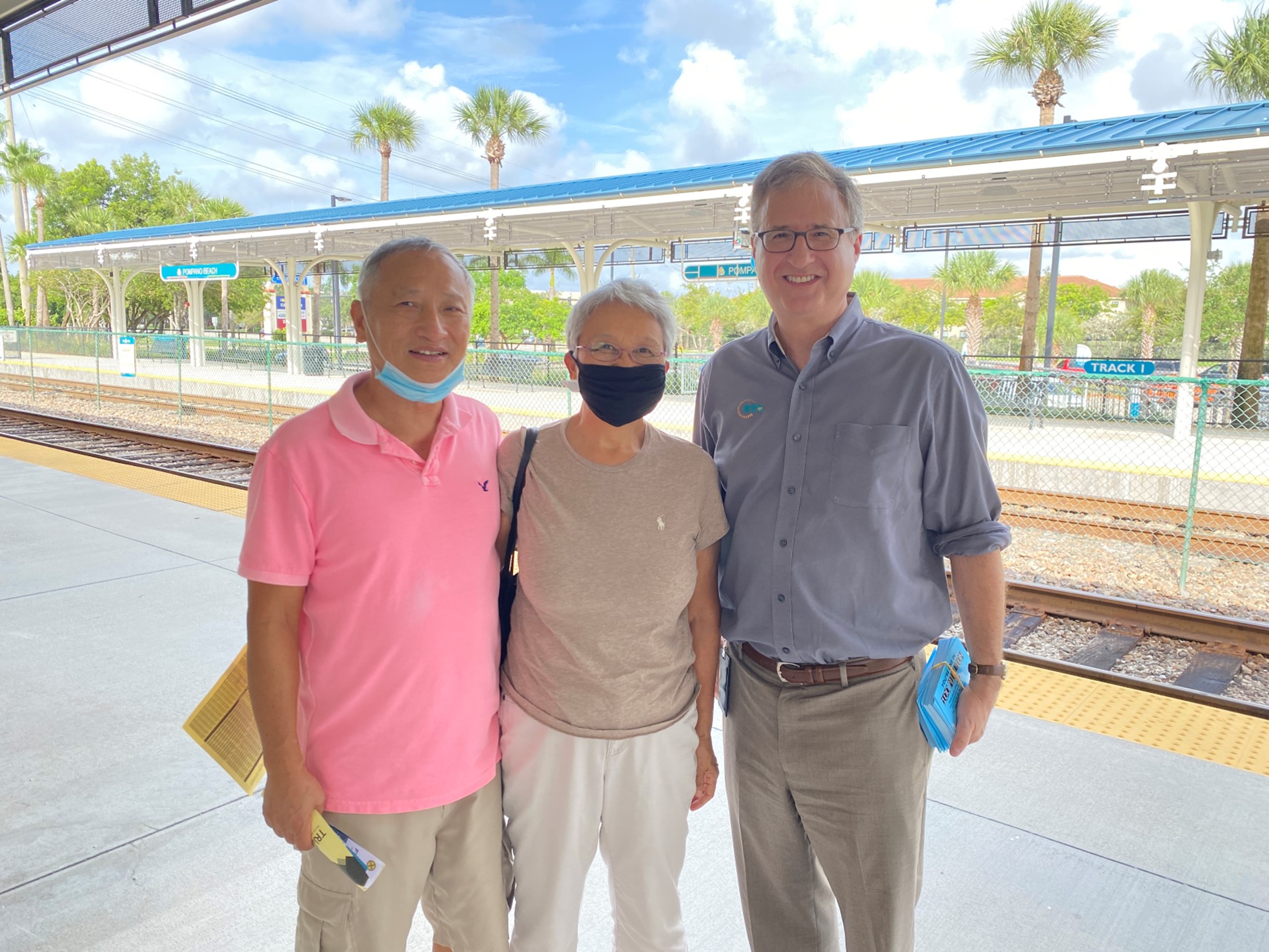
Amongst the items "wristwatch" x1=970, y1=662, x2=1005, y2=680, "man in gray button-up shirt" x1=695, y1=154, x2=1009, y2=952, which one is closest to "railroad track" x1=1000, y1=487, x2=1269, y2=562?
"wristwatch" x1=970, y1=662, x2=1005, y2=680

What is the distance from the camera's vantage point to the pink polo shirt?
74.3 inches

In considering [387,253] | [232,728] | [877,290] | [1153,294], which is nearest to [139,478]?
[232,728]

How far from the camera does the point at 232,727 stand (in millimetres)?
2303

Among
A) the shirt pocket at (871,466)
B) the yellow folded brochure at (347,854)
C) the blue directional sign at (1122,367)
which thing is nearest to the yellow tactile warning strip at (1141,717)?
the shirt pocket at (871,466)

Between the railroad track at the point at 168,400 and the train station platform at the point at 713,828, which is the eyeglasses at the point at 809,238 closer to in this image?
the train station platform at the point at 713,828

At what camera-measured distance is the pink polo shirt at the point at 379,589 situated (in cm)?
189

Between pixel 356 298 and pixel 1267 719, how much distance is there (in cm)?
458

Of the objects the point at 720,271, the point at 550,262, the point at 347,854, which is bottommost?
the point at 347,854

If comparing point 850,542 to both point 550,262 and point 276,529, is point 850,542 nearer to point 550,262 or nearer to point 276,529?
point 276,529

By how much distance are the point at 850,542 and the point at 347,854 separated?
4.30 feet

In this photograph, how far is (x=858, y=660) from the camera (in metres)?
2.15

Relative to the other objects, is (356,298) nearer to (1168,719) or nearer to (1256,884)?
(1256,884)

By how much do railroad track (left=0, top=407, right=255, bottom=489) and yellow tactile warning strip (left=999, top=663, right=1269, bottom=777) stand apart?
8.34m

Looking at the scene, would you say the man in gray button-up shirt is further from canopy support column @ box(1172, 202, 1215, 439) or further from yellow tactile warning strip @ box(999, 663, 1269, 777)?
canopy support column @ box(1172, 202, 1215, 439)
